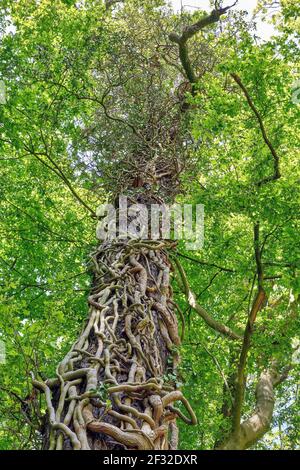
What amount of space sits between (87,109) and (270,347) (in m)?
2.81

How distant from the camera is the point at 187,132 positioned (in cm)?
522

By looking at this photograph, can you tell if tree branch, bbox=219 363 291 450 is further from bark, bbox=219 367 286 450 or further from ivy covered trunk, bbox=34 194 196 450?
ivy covered trunk, bbox=34 194 196 450

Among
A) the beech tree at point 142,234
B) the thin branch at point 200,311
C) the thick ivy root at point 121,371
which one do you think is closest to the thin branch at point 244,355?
the beech tree at point 142,234

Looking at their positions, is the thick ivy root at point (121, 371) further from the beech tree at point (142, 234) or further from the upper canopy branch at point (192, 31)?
the upper canopy branch at point (192, 31)

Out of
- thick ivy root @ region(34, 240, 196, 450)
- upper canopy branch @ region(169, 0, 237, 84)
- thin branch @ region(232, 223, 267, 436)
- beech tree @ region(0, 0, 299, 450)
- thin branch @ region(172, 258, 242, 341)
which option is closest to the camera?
thick ivy root @ region(34, 240, 196, 450)

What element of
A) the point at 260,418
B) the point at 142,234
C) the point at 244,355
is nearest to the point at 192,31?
the point at 142,234

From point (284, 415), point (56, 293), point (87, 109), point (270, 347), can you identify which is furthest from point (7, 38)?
point (284, 415)

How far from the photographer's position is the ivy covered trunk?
1648 millimetres

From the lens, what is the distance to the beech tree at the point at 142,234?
6.52 ft

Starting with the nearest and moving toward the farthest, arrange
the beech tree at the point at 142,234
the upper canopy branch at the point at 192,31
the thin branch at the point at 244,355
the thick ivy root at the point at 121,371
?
the thick ivy root at the point at 121,371, the beech tree at the point at 142,234, the thin branch at the point at 244,355, the upper canopy branch at the point at 192,31

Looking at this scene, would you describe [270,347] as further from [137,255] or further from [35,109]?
[35,109]

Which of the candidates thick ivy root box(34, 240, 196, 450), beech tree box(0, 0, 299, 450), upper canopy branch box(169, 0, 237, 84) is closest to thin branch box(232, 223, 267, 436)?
beech tree box(0, 0, 299, 450)

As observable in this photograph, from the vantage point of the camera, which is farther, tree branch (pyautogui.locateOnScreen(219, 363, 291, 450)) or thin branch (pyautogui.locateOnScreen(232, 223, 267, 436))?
tree branch (pyautogui.locateOnScreen(219, 363, 291, 450))

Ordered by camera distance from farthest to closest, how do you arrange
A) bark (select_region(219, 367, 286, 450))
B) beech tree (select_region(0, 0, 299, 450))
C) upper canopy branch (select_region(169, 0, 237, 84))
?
upper canopy branch (select_region(169, 0, 237, 84))
bark (select_region(219, 367, 286, 450))
beech tree (select_region(0, 0, 299, 450))
